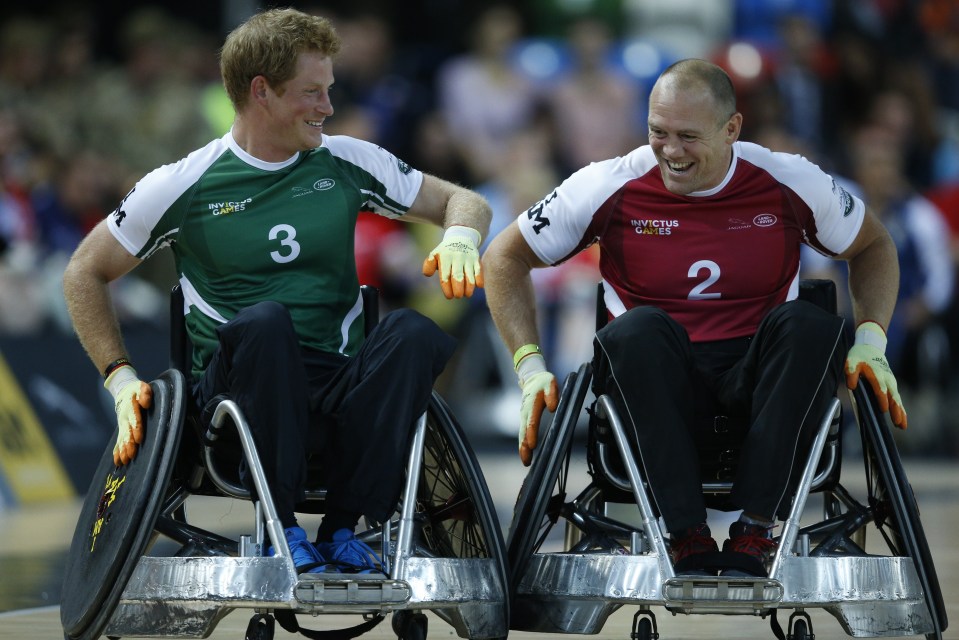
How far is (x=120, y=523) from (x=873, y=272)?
2.37 meters

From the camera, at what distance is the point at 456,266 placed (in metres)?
4.86

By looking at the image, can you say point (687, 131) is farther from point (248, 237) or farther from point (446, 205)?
point (248, 237)

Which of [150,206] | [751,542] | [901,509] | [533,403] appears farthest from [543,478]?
[150,206]

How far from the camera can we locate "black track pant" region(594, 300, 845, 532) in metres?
4.68

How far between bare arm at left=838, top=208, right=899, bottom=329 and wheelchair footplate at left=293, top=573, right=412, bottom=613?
1.83 m

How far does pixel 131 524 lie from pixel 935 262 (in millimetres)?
9478

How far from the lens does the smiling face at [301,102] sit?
198 inches

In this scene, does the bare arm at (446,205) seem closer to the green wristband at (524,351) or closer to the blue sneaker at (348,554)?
the green wristband at (524,351)

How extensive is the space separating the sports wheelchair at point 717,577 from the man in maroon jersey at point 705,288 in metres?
0.09

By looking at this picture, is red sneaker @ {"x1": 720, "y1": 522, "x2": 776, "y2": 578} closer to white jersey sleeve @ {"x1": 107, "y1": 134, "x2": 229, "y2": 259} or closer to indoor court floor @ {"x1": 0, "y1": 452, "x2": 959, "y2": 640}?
indoor court floor @ {"x1": 0, "y1": 452, "x2": 959, "y2": 640}

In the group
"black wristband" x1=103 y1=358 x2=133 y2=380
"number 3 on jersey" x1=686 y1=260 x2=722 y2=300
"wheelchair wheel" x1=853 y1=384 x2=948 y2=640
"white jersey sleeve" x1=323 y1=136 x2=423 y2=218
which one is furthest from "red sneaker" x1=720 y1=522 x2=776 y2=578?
"black wristband" x1=103 y1=358 x2=133 y2=380

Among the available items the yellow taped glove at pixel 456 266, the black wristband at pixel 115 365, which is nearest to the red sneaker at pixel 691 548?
the yellow taped glove at pixel 456 266

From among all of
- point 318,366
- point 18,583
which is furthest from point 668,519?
point 18,583

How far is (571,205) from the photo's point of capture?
17.5 feet
